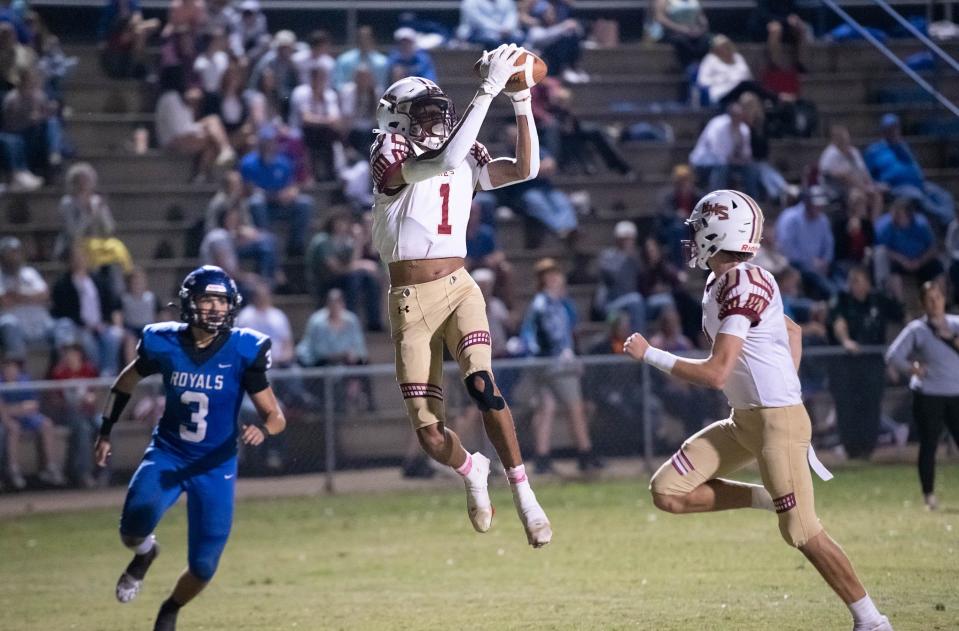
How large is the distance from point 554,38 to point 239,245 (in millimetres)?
5828

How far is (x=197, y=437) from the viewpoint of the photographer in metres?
8.58

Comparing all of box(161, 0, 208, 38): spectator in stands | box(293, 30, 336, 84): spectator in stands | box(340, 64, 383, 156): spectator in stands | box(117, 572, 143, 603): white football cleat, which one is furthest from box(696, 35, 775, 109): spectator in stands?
box(117, 572, 143, 603): white football cleat

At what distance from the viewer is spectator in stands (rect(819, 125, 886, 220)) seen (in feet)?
64.1

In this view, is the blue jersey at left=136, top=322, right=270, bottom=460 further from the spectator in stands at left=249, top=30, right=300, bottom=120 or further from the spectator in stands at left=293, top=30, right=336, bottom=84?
the spectator in stands at left=249, top=30, right=300, bottom=120

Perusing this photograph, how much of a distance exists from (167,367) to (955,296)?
12.1 meters

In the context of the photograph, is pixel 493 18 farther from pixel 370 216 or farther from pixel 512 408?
pixel 512 408

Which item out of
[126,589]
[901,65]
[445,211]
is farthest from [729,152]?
[126,589]

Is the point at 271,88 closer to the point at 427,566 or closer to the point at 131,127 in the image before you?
the point at 131,127

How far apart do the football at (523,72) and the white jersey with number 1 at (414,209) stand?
56 cm

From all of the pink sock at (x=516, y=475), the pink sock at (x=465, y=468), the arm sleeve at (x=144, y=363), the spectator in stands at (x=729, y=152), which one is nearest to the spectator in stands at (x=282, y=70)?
the spectator in stands at (x=729, y=152)

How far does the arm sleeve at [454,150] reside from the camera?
7.88 meters

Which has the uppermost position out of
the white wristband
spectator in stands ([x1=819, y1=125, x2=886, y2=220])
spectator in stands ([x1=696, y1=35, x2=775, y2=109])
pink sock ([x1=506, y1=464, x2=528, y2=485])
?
spectator in stands ([x1=696, y1=35, x2=775, y2=109])

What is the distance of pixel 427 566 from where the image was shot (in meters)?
11.8

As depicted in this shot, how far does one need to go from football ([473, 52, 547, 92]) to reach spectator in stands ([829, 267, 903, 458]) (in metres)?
9.01
